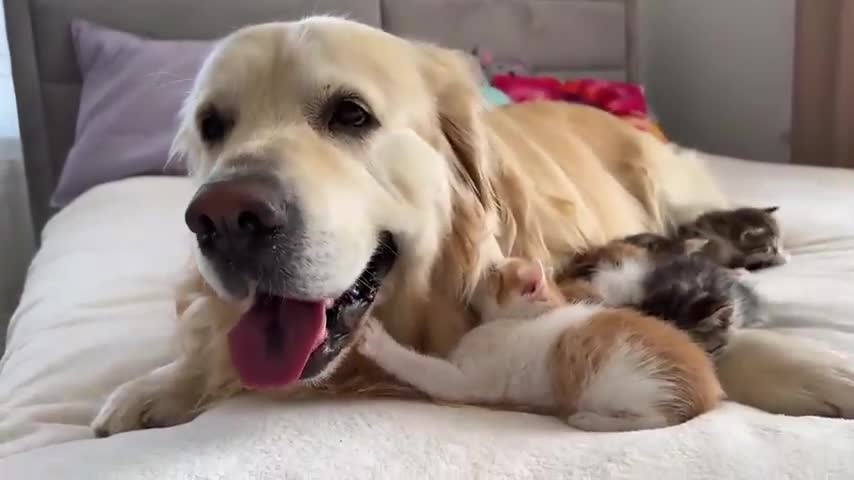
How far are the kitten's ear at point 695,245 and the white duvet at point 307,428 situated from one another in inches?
5.0

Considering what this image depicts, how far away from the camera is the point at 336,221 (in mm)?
1011

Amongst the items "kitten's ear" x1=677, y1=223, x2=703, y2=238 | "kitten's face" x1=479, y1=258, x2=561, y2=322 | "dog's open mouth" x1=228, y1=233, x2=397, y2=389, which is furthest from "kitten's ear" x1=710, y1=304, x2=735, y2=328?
"kitten's ear" x1=677, y1=223, x2=703, y2=238

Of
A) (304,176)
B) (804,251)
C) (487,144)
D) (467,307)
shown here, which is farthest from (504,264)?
(804,251)

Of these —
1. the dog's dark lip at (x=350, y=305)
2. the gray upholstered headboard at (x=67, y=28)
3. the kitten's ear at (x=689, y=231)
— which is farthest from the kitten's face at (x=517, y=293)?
the gray upholstered headboard at (x=67, y=28)

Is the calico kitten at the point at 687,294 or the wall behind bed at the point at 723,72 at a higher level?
the calico kitten at the point at 687,294

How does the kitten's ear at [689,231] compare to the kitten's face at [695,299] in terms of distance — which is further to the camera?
the kitten's ear at [689,231]

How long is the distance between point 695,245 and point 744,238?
16 cm

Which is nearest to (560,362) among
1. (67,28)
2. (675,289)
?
(675,289)

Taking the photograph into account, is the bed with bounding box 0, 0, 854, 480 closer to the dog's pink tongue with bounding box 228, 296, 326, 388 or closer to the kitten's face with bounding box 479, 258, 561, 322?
the dog's pink tongue with bounding box 228, 296, 326, 388

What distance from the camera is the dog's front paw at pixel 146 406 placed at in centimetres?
110

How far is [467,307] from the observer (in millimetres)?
1237

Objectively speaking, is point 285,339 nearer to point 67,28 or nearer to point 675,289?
point 675,289

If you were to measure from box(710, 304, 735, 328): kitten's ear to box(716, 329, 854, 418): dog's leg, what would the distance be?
5 cm

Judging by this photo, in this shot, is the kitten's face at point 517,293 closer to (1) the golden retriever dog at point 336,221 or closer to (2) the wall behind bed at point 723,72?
(1) the golden retriever dog at point 336,221
